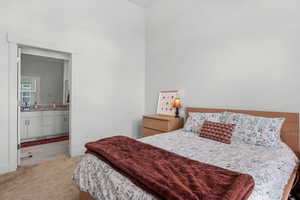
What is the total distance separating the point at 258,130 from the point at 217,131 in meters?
0.45

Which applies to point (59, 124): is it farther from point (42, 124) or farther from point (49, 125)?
point (42, 124)

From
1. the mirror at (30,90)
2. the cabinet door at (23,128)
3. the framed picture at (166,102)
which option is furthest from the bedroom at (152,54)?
the mirror at (30,90)

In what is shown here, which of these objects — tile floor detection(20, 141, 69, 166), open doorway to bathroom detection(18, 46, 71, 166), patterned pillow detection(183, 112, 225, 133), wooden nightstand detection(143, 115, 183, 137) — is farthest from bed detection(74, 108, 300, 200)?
open doorway to bathroom detection(18, 46, 71, 166)

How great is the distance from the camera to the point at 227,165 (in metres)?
1.33

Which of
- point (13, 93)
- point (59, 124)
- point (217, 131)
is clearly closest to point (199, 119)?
point (217, 131)

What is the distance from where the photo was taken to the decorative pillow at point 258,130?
6.01 ft

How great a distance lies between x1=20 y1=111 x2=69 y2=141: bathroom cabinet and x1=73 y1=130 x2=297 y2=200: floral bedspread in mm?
3262

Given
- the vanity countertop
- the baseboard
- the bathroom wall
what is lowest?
the baseboard

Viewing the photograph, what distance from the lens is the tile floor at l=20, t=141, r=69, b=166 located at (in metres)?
2.89

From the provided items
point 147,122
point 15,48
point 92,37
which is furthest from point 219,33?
point 15,48

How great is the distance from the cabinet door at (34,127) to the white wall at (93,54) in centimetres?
178

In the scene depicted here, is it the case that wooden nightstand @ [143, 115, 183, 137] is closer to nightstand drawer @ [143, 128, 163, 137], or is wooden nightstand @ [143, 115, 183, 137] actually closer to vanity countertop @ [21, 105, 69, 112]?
Result: nightstand drawer @ [143, 128, 163, 137]

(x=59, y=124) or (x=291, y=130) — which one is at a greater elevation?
(x=291, y=130)

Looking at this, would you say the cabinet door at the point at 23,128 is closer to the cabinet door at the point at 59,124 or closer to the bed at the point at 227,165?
the cabinet door at the point at 59,124
